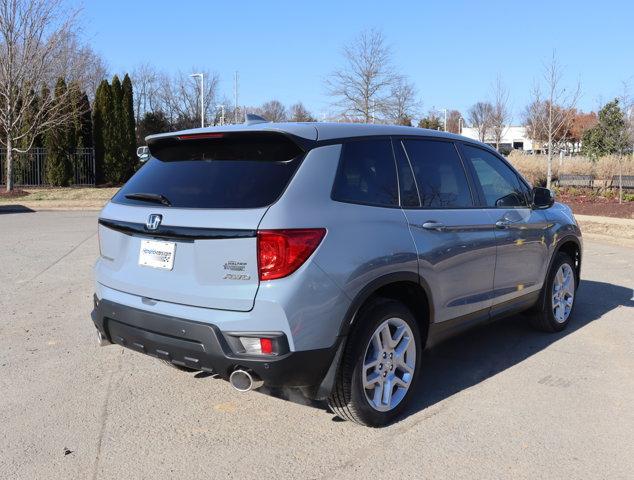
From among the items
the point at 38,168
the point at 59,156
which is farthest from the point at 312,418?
the point at 38,168

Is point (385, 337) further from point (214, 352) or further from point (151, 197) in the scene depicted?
point (151, 197)

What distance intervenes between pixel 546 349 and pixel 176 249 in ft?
11.5

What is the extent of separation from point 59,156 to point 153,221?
2493 centimetres

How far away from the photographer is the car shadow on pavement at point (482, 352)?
4387mm

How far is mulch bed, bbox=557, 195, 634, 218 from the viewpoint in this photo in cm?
1617

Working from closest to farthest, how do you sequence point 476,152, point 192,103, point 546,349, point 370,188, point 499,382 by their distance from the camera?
point 370,188, point 499,382, point 476,152, point 546,349, point 192,103

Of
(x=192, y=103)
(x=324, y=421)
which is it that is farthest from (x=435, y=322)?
(x=192, y=103)

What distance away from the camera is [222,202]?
332cm

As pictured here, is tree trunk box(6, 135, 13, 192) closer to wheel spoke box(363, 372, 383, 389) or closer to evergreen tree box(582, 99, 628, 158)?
evergreen tree box(582, 99, 628, 158)

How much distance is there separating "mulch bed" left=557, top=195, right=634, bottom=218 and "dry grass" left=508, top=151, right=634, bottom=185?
2.48 meters

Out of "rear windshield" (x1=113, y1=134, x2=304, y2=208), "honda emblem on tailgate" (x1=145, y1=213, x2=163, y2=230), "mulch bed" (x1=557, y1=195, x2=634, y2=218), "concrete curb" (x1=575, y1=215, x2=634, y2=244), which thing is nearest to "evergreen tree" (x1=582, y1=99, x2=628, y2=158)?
"mulch bed" (x1=557, y1=195, x2=634, y2=218)

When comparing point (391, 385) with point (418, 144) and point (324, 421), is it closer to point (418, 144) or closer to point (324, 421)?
point (324, 421)

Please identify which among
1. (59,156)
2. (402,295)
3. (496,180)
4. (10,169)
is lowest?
(402,295)

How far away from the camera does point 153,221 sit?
3.48 metres
